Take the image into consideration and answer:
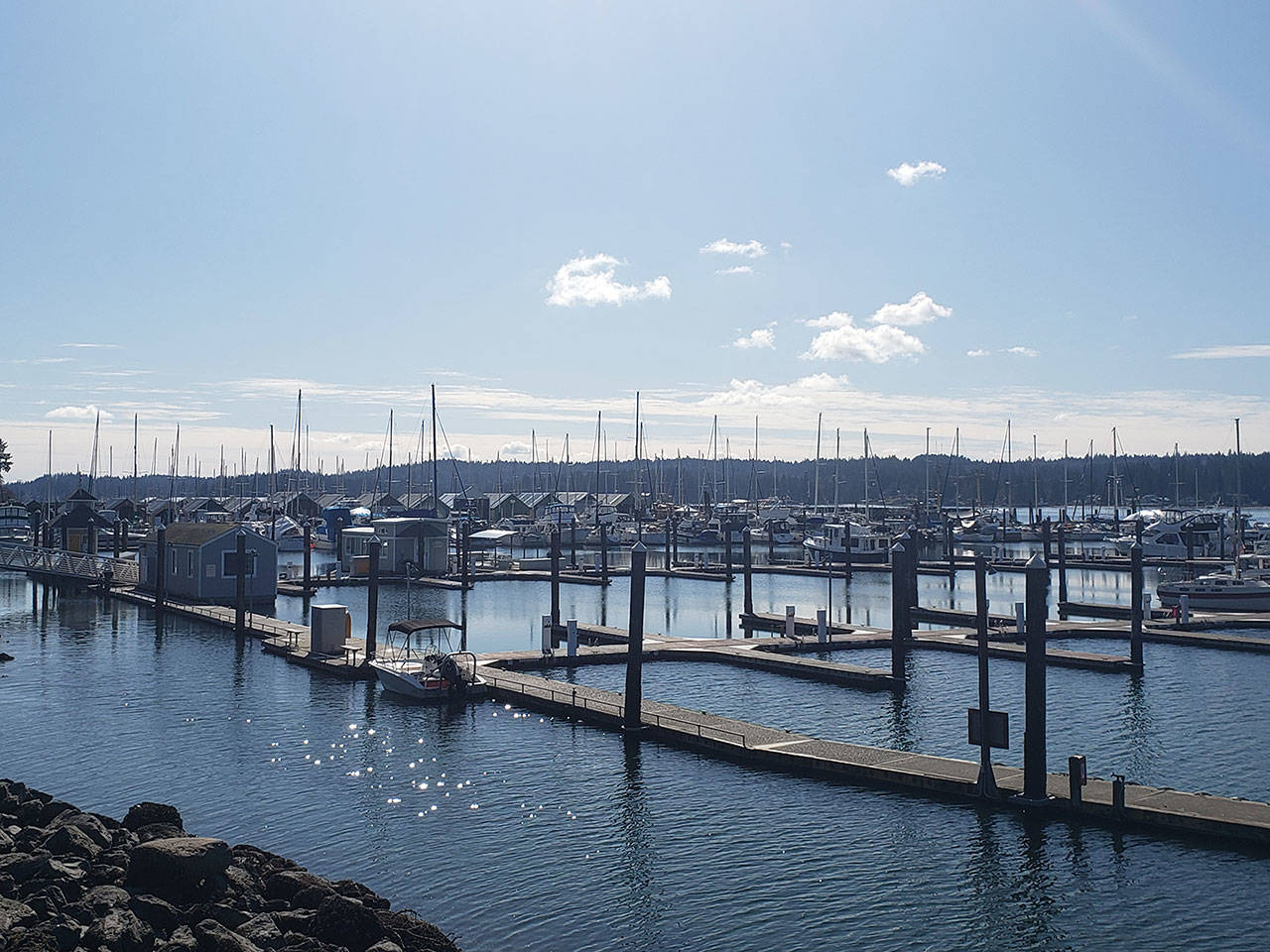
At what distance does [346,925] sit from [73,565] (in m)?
67.0

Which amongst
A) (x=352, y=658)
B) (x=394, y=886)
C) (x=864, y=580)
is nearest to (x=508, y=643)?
(x=352, y=658)

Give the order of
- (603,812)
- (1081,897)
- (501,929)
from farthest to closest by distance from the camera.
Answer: (603,812)
(1081,897)
(501,929)

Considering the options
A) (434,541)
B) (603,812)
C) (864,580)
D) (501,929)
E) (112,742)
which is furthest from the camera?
(864,580)

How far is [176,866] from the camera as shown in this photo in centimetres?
1870

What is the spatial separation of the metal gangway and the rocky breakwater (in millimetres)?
53671

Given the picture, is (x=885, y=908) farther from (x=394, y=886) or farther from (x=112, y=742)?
(x=112, y=742)

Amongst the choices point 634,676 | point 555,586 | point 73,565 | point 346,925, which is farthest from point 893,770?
point 73,565

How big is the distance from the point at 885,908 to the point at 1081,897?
12.1ft

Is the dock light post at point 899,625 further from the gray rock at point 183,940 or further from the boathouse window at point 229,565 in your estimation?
the boathouse window at point 229,565

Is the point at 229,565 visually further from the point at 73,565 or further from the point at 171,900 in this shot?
the point at 171,900

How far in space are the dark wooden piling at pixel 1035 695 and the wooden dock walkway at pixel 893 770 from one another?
1.55ft

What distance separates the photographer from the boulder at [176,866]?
61.2ft

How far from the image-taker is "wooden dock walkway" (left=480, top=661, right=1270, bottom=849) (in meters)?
22.5

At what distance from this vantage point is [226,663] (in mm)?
44750
